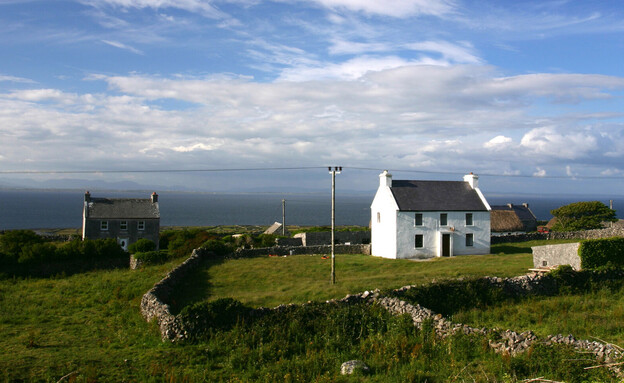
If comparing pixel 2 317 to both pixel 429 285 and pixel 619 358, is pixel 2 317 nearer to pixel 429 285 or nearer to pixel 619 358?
pixel 429 285

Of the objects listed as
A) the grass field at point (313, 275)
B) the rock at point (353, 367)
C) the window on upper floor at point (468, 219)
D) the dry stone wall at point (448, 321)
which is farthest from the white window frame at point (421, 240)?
the rock at point (353, 367)

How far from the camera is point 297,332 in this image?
583 inches

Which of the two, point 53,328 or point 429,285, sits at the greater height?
point 429,285

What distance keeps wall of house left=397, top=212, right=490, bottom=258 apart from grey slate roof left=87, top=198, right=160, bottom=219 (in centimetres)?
3028

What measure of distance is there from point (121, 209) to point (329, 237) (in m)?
25.5

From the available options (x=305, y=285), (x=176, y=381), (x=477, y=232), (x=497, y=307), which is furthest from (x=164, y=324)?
(x=477, y=232)

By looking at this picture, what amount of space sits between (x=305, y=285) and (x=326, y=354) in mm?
11416

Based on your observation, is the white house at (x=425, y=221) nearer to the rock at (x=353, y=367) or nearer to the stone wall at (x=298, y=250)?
the stone wall at (x=298, y=250)

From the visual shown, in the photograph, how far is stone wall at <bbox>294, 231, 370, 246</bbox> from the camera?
1877 inches

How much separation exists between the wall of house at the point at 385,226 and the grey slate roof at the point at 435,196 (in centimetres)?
77

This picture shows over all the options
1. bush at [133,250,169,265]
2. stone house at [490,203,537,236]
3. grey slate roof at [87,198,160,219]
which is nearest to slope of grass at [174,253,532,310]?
bush at [133,250,169,265]

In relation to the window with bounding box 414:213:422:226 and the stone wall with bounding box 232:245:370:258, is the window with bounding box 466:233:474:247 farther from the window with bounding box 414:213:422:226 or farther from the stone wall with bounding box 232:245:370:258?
the stone wall with bounding box 232:245:370:258

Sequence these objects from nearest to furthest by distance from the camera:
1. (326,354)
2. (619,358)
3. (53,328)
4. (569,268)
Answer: (619,358)
(326,354)
(53,328)
(569,268)

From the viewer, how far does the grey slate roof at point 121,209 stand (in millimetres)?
51906
